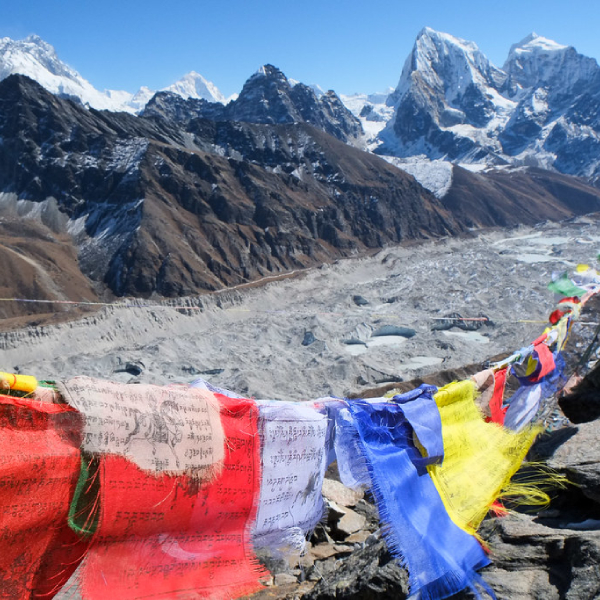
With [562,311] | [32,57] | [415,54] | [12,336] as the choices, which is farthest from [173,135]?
[32,57]

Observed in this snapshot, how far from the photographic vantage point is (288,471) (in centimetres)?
301

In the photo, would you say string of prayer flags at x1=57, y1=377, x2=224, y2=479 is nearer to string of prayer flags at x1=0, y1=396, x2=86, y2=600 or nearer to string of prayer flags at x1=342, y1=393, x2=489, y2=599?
string of prayer flags at x1=0, y1=396, x2=86, y2=600

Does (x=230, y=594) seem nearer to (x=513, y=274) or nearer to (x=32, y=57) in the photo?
(x=513, y=274)

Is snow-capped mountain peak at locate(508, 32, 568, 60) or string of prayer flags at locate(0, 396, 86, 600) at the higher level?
snow-capped mountain peak at locate(508, 32, 568, 60)

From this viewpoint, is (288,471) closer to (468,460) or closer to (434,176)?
(468,460)

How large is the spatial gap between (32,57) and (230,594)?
18230 cm

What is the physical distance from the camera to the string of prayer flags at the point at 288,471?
2.88m

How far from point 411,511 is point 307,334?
66.2ft

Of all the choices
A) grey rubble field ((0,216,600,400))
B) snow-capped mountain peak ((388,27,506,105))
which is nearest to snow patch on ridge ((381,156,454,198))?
grey rubble field ((0,216,600,400))

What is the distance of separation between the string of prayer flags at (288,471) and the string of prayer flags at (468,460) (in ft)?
2.89

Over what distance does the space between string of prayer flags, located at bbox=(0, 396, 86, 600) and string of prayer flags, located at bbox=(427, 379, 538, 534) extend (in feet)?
7.67

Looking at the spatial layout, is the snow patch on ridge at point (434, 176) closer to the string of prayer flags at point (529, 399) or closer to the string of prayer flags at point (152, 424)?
the string of prayer flags at point (529, 399)

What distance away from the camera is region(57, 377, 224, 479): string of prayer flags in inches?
86.7

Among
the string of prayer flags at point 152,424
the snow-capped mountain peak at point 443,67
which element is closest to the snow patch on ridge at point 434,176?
the string of prayer flags at point 152,424
